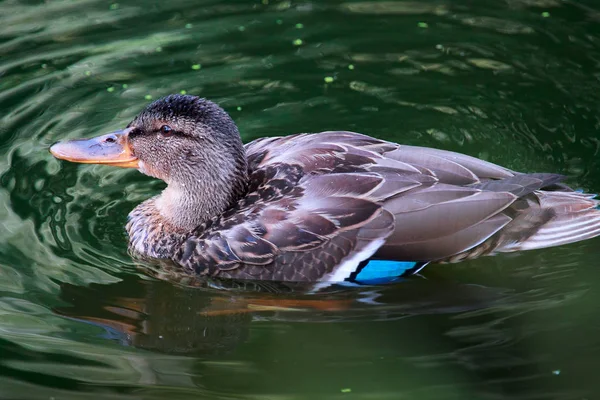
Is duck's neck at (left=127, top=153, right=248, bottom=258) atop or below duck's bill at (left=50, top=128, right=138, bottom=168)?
below

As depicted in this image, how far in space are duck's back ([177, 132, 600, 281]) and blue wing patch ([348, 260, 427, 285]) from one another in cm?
1

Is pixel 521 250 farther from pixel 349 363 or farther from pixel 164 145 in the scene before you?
pixel 164 145

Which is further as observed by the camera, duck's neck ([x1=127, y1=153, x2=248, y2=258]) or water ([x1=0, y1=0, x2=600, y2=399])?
duck's neck ([x1=127, y1=153, x2=248, y2=258])

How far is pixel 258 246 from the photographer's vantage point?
22.1ft

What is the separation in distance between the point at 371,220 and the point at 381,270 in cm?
38

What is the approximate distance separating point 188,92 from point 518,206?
357 cm

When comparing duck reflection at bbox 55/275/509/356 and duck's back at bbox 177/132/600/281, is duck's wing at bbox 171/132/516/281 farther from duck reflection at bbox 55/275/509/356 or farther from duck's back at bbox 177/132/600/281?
duck reflection at bbox 55/275/509/356

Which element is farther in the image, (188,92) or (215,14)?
(215,14)

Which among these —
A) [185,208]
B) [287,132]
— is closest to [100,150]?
[185,208]

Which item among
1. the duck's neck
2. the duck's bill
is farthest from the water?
the duck's bill

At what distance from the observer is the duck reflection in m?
6.32

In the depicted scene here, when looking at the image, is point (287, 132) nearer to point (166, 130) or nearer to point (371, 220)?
point (166, 130)

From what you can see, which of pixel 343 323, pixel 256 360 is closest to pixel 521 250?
pixel 343 323

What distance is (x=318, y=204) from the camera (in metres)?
6.75
